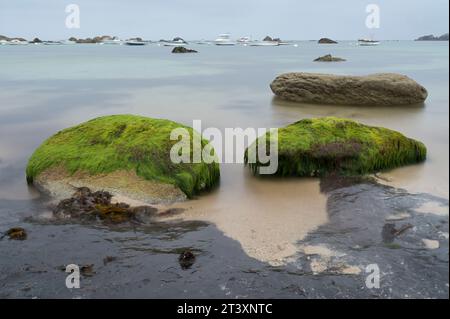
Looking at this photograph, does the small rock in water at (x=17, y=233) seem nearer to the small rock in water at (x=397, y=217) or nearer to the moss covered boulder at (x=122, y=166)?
the moss covered boulder at (x=122, y=166)

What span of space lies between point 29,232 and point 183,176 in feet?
8.04

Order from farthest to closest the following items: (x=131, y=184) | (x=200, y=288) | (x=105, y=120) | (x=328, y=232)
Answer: (x=105, y=120), (x=131, y=184), (x=328, y=232), (x=200, y=288)

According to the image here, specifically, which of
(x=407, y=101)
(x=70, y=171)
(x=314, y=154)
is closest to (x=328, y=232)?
(x=314, y=154)

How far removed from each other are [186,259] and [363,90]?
12.3 meters

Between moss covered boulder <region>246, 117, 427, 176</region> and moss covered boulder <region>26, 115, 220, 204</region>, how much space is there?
1.41 metres

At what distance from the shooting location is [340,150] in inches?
323

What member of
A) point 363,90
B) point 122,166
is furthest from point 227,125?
point 122,166

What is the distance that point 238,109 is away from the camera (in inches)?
639

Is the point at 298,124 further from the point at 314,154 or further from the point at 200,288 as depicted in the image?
the point at 200,288

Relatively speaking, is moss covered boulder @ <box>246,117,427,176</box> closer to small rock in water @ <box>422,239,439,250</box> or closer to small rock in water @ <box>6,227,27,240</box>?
small rock in water @ <box>422,239,439,250</box>

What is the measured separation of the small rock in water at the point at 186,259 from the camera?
5152 millimetres

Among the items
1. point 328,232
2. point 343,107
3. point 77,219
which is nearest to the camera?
point 328,232

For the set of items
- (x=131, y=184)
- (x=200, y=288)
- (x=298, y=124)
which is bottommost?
(x=200, y=288)

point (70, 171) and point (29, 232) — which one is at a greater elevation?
point (70, 171)
